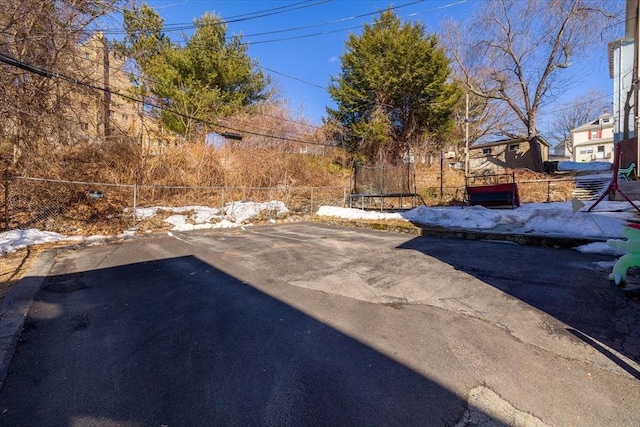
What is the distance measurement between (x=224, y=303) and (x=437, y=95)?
2221 cm

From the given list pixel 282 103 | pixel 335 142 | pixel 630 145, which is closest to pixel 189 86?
pixel 282 103

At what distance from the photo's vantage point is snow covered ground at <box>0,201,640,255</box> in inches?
289

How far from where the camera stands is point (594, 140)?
4153cm

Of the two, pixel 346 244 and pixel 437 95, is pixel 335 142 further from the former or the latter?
pixel 346 244

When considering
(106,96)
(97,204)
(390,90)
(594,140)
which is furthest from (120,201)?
(594,140)

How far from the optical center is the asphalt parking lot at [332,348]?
1.96m

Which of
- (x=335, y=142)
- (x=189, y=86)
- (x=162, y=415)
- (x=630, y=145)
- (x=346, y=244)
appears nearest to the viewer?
(x=162, y=415)

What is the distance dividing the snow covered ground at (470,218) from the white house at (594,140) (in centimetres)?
4181

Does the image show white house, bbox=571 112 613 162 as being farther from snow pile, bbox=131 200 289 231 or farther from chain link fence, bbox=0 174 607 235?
snow pile, bbox=131 200 289 231

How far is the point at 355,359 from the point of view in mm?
2521

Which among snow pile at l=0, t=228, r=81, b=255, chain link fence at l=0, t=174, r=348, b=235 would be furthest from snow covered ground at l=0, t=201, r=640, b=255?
chain link fence at l=0, t=174, r=348, b=235

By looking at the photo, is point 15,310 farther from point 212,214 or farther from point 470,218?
point 470,218

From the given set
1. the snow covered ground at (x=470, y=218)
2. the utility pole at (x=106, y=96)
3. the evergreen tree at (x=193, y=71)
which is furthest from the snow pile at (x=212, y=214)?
the evergreen tree at (x=193, y=71)

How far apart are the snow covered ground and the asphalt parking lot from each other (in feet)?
9.40
